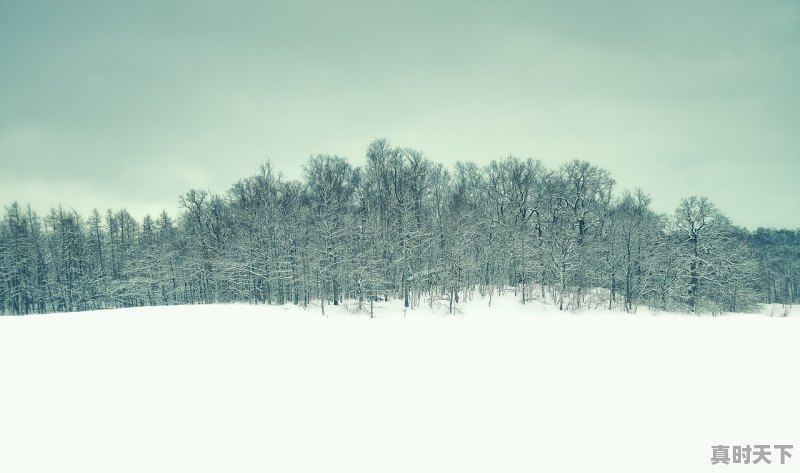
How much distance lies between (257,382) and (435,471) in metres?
6.59

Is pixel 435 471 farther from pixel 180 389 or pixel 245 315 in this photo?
pixel 245 315

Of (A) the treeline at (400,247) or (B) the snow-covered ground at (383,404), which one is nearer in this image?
(B) the snow-covered ground at (383,404)

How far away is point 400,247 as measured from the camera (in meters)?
38.1

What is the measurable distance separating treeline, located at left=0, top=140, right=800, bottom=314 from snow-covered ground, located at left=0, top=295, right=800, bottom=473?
783 inches

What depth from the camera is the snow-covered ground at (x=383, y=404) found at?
21.0 feet

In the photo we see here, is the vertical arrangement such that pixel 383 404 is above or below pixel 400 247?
below

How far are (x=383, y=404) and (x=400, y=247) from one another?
2972 centimetres

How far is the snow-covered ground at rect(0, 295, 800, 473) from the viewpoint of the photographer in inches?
253

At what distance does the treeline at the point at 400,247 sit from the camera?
3709 cm

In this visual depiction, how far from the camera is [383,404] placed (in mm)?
8508

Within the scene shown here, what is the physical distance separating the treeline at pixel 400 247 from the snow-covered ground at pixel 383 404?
65.3 feet

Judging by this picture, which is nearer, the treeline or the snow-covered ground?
the snow-covered ground

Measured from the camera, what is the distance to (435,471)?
607cm

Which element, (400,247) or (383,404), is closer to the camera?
(383,404)
